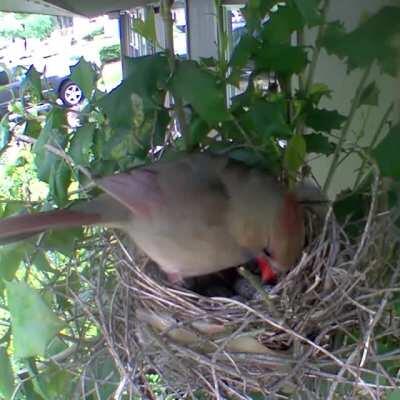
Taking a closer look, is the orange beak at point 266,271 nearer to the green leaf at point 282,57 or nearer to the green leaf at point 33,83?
the green leaf at point 282,57

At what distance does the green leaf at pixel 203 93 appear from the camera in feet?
2.24

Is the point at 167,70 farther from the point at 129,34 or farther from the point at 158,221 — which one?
the point at 129,34

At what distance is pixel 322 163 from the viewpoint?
45.6 inches

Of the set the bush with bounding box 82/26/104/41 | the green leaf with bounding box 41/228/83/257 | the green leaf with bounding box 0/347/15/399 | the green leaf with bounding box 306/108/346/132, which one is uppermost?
the green leaf with bounding box 306/108/346/132

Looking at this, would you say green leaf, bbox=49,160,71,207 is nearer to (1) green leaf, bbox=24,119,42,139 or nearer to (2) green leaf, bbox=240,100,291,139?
(1) green leaf, bbox=24,119,42,139

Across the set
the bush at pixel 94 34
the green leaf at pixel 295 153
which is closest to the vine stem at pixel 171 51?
the green leaf at pixel 295 153

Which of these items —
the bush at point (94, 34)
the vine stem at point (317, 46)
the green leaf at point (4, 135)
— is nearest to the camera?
the vine stem at point (317, 46)

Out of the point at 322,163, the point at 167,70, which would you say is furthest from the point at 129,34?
the point at 167,70

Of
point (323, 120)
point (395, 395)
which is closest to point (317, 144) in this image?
point (323, 120)

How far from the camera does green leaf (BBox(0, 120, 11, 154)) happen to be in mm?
844

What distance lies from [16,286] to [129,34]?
0.58 m

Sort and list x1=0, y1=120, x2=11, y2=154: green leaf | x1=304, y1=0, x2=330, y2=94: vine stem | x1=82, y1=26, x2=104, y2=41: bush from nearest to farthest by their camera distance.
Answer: x1=304, y1=0, x2=330, y2=94: vine stem
x1=0, y1=120, x2=11, y2=154: green leaf
x1=82, y1=26, x2=104, y2=41: bush

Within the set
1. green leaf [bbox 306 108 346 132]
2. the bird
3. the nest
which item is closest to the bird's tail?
the bird

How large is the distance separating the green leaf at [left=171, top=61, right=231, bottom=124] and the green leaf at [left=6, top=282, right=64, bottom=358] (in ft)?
0.68
